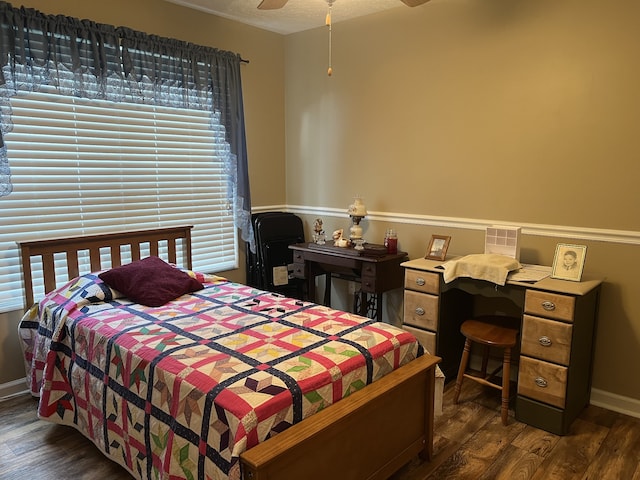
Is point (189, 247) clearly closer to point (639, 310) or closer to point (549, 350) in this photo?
point (549, 350)

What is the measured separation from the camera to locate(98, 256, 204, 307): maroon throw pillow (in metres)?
2.79

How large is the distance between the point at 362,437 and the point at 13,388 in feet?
7.54

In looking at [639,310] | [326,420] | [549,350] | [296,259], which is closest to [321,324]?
[326,420]

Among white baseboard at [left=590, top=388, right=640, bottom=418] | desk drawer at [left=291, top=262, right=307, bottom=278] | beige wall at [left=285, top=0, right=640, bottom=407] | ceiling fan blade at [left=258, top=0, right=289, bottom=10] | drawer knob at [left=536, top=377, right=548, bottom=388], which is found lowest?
white baseboard at [left=590, top=388, right=640, bottom=418]

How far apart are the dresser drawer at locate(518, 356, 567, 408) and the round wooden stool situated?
85 millimetres

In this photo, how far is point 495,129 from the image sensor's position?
317 centimetres

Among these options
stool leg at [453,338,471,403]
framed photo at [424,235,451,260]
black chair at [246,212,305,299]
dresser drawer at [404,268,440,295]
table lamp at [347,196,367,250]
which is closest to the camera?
stool leg at [453,338,471,403]

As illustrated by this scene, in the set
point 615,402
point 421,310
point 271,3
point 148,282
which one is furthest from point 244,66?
point 615,402

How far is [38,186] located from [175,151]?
3.30 feet

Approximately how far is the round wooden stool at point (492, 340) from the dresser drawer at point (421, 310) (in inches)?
7.8

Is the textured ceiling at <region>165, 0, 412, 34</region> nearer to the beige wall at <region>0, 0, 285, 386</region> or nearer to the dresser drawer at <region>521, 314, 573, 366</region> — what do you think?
the beige wall at <region>0, 0, 285, 386</region>

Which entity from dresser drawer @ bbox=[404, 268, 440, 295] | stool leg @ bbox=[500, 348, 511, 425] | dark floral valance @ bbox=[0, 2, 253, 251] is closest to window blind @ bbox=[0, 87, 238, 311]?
dark floral valance @ bbox=[0, 2, 253, 251]

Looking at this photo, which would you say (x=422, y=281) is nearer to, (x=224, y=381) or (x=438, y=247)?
(x=438, y=247)

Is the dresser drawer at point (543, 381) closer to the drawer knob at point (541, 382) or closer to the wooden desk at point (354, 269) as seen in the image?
the drawer knob at point (541, 382)
